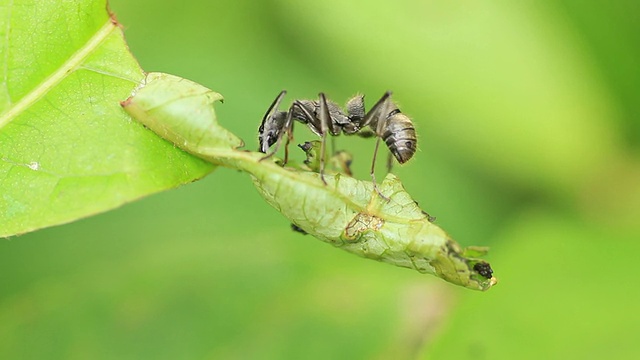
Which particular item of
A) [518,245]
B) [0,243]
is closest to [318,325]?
[518,245]

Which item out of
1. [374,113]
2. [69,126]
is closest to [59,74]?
[69,126]

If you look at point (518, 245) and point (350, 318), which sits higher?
point (518, 245)

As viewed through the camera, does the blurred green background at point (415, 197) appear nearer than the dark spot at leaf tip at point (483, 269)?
No

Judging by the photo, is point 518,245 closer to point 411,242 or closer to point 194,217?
point 194,217

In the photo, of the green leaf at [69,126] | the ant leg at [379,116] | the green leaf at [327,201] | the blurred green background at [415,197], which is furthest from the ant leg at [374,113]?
the green leaf at [69,126]

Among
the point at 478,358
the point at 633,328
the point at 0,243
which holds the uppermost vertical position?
the point at 633,328

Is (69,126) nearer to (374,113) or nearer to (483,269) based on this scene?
(483,269)

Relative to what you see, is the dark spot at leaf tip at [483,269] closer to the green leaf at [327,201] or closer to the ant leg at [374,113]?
the green leaf at [327,201]
